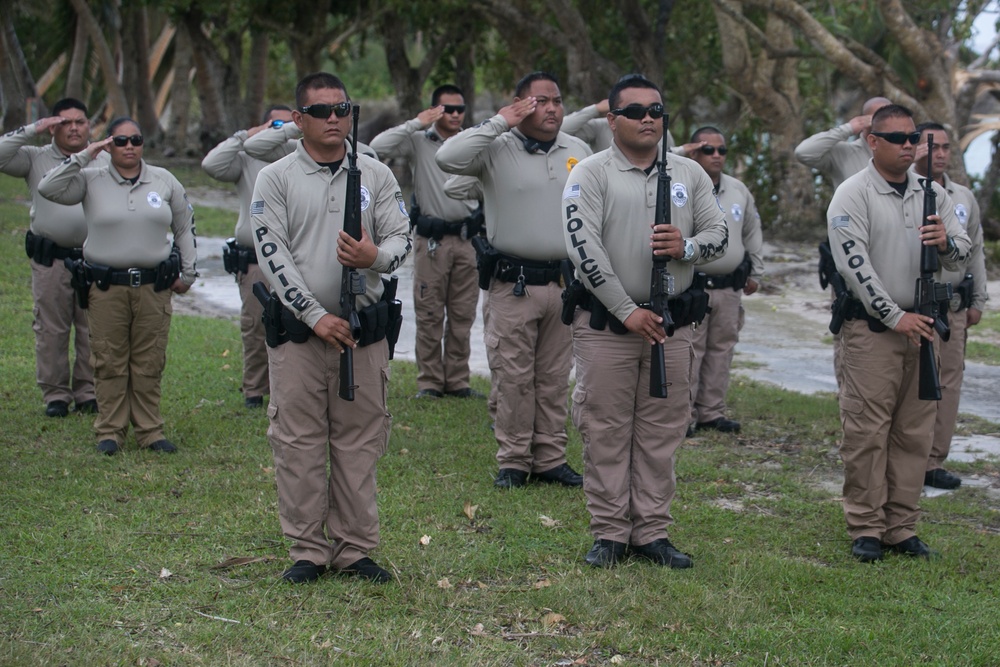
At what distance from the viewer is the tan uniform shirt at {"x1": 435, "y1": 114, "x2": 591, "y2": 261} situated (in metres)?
7.64

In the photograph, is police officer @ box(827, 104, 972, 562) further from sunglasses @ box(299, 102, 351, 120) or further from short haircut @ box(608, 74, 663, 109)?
sunglasses @ box(299, 102, 351, 120)

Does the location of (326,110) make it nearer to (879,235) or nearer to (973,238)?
(879,235)

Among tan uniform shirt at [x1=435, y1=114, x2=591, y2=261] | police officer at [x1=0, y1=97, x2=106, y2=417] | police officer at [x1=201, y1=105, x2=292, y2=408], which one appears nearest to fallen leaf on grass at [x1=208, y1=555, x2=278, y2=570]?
tan uniform shirt at [x1=435, y1=114, x2=591, y2=261]

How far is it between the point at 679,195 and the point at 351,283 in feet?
5.78

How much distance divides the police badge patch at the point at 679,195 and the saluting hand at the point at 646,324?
0.61 metres

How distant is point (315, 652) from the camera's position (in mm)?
5004

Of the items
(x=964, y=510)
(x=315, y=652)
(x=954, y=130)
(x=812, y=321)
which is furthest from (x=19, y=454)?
(x=954, y=130)

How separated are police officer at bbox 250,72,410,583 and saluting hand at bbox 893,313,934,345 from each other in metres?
2.62

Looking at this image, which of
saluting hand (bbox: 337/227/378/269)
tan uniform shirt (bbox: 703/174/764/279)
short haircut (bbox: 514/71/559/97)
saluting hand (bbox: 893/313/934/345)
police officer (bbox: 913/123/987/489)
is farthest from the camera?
tan uniform shirt (bbox: 703/174/764/279)

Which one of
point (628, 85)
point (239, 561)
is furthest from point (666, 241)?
point (239, 561)

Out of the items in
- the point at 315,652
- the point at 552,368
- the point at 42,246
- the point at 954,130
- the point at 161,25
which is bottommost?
the point at 315,652

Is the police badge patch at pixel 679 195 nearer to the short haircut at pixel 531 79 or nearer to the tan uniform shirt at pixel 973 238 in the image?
the short haircut at pixel 531 79

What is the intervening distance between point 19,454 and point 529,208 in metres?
3.97

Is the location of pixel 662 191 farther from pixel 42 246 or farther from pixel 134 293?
pixel 42 246
